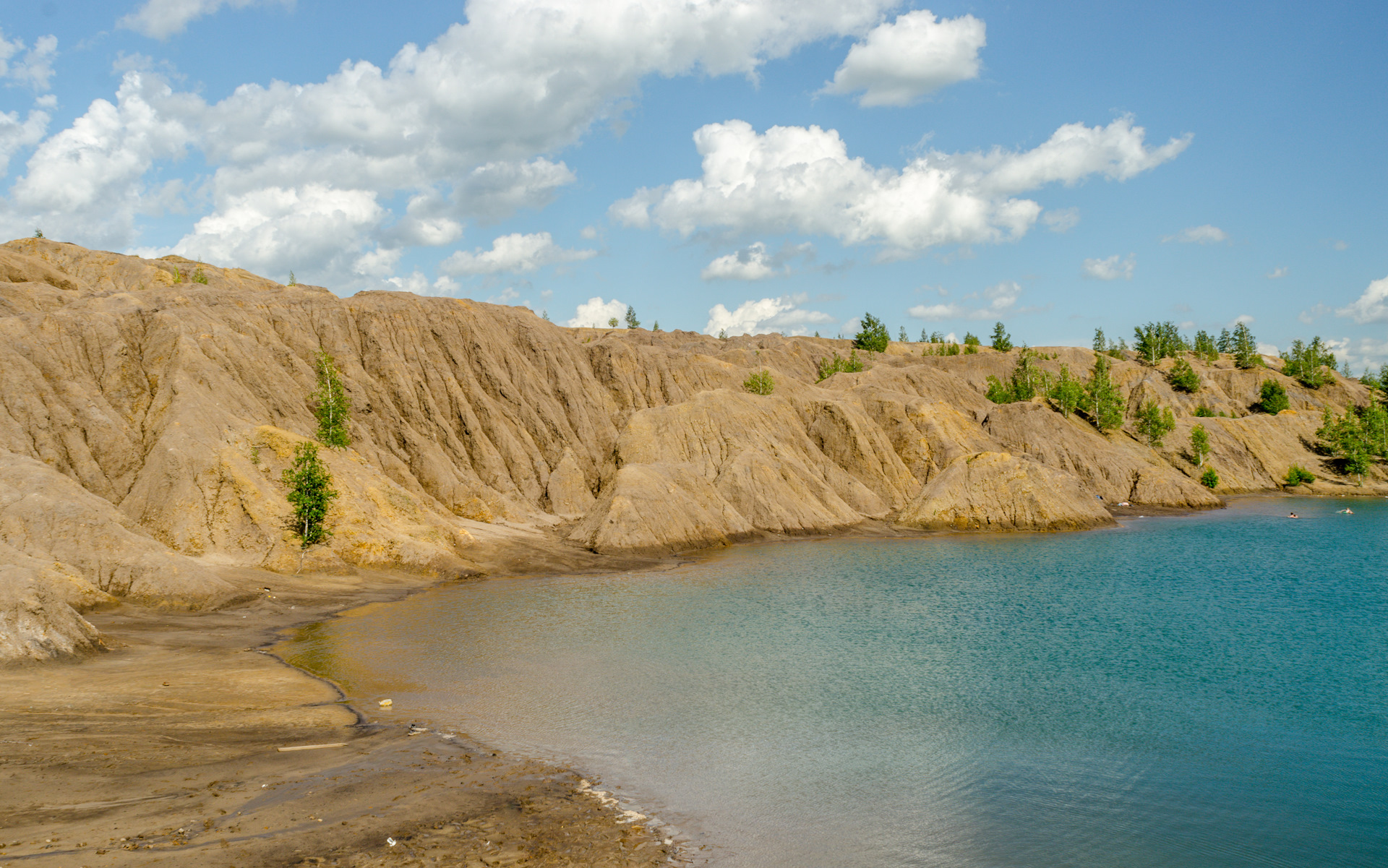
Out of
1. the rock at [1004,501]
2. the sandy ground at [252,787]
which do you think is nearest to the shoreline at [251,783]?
the sandy ground at [252,787]

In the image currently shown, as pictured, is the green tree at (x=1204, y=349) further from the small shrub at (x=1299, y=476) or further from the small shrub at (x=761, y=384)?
the small shrub at (x=761, y=384)

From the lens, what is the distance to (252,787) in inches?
657

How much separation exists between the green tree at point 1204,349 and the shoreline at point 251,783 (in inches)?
6071

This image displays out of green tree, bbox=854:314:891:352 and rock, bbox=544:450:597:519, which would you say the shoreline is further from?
green tree, bbox=854:314:891:352

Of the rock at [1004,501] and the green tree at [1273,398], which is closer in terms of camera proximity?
the rock at [1004,501]

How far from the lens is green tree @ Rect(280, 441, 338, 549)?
44406 mm

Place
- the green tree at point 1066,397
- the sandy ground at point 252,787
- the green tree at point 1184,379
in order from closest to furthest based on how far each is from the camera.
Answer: the sandy ground at point 252,787 < the green tree at point 1066,397 < the green tree at point 1184,379

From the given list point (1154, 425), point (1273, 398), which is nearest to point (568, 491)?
point (1154, 425)

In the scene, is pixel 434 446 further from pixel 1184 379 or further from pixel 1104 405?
pixel 1184 379

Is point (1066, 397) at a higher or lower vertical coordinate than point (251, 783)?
higher

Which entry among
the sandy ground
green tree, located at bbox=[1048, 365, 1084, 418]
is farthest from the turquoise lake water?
green tree, located at bbox=[1048, 365, 1084, 418]

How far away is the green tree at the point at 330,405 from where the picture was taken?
55094 millimetres

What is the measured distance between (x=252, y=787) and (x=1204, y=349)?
164m

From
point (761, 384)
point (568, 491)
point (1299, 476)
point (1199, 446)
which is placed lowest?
point (1299, 476)
